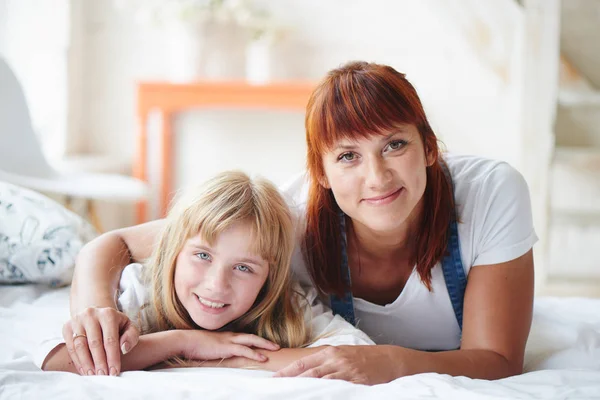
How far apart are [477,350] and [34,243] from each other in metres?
0.98

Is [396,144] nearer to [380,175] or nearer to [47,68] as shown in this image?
[380,175]

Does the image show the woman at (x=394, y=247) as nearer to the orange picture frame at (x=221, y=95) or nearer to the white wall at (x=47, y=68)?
the orange picture frame at (x=221, y=95)

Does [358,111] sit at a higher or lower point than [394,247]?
higher

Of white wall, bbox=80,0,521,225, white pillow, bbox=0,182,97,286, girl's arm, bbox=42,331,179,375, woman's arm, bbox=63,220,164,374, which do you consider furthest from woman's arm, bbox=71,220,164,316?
white wall, bbox=80,0,521,225

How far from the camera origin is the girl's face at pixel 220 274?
1279mm

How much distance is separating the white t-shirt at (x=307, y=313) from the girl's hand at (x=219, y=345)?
0.33 ft

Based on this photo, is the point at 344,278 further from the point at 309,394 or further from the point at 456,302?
the point at 309,394

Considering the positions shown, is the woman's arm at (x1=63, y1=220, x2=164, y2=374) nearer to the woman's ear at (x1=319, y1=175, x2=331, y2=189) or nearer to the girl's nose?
the girl's nose

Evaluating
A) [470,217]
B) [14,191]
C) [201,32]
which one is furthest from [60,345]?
[201,32]

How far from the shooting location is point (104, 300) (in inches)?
50.6

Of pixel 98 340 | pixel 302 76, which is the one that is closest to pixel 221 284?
pixel 98 340

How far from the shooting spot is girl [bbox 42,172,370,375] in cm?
126

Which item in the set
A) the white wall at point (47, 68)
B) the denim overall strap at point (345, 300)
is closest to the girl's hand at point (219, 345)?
the denim overall strap at point (345, 300)

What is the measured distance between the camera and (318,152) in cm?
137
